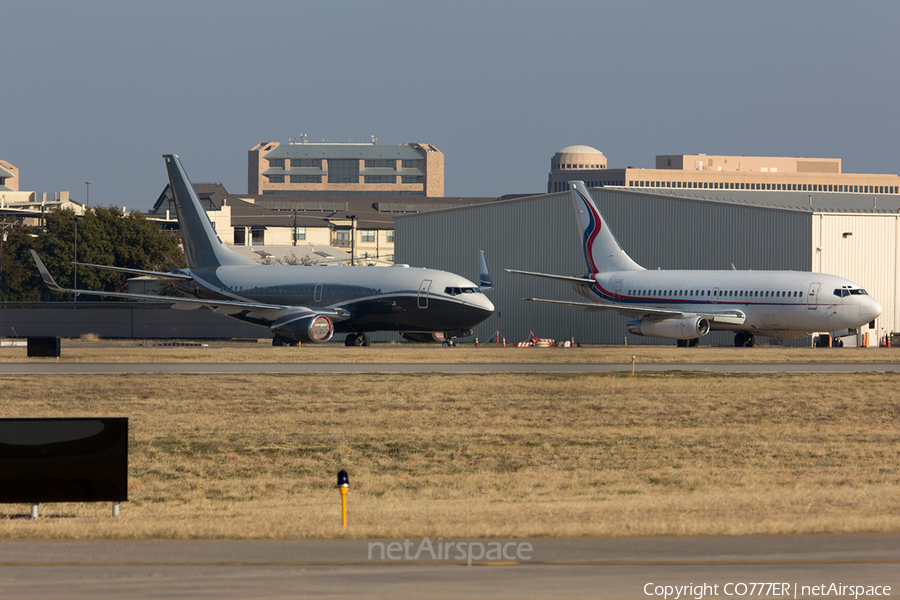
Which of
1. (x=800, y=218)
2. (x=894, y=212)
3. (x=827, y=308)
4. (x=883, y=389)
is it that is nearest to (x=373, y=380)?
(x=883, y=389)

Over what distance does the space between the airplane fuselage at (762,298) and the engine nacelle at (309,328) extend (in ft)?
58.1

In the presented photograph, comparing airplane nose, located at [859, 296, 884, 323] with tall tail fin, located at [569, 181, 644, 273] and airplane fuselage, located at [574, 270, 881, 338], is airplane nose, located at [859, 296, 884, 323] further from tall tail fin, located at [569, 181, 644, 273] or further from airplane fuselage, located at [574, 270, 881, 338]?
tall tail fin, located at [569, 181, 644, 273]

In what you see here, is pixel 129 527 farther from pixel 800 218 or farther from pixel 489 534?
pixel 800 218

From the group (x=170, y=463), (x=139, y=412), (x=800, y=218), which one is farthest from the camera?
(x=800, y=218)

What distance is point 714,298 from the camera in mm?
60219

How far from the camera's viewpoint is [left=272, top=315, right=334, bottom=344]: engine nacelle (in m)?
58.0

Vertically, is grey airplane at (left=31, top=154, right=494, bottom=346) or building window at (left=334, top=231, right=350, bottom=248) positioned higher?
building window at (left=334, top=231, right=350, bottom=248)

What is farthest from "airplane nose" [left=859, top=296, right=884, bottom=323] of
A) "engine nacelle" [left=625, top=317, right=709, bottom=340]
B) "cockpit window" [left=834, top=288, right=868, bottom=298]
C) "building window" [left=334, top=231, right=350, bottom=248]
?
"building window" [left=334, top=231, right=350, bottom=248]

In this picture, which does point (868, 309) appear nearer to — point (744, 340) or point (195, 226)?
point (744, 340)

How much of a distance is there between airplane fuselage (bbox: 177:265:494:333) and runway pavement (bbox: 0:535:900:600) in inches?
1680

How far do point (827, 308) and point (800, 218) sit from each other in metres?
10.7

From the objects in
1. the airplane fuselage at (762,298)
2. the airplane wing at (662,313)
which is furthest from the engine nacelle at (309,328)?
the airplane fuselage at (762,298)

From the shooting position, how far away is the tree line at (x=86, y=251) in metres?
115

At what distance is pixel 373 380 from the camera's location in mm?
37000
